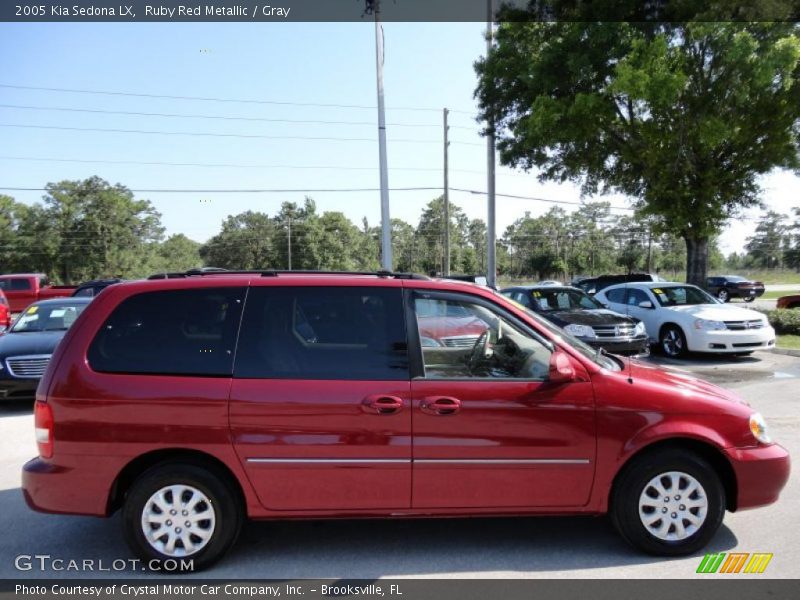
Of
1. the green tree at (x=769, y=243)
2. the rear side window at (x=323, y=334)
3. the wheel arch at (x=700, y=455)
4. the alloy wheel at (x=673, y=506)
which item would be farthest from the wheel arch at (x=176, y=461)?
the green tree at (x=769, y=243)

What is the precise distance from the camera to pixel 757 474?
3.85 meters

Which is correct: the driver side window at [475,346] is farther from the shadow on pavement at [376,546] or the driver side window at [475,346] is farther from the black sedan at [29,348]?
the black sedan at [29,348]

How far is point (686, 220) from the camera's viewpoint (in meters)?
16.4

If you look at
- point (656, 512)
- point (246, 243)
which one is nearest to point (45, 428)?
point (656, 512)

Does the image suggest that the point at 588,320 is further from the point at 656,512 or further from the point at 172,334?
the point at 172,334

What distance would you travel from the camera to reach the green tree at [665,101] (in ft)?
46.4

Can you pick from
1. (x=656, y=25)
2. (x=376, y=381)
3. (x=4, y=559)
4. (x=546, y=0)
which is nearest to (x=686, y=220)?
(x=656, y=25)

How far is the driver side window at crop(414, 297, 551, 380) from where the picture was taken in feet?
12.9

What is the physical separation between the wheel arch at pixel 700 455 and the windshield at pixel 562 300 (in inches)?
327

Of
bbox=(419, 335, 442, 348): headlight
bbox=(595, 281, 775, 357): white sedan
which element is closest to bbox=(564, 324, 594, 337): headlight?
bbox=(595, 281, 775, 357): white sedan

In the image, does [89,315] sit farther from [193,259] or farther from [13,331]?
[193,259]

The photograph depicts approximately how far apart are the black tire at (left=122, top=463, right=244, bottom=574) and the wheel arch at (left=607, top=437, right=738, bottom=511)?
2.39 m

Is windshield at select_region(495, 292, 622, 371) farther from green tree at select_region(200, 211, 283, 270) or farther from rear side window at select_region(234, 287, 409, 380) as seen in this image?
green tree at select_region(200, 211, 283, 270)

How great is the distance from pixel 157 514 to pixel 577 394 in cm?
266
